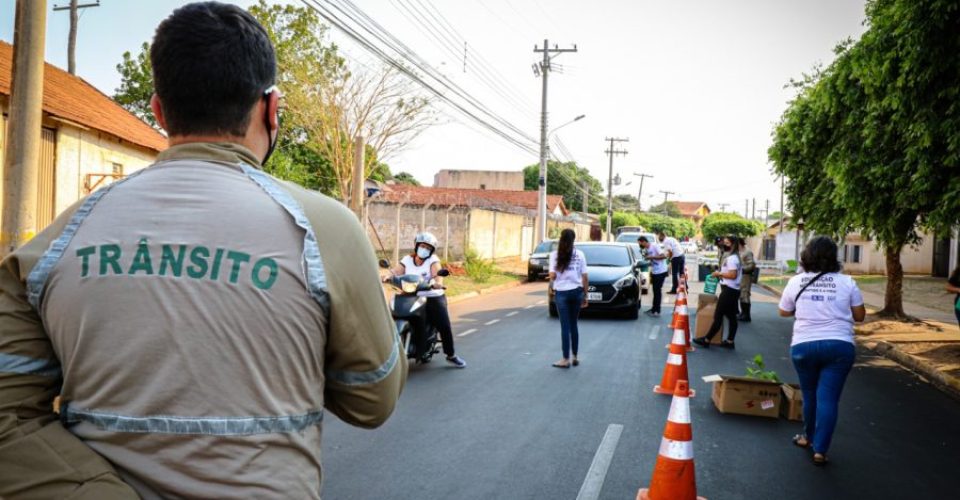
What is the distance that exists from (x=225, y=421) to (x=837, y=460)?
5545 mm

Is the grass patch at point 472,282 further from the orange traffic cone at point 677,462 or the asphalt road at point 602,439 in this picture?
the orange traffic cone at point 677,462

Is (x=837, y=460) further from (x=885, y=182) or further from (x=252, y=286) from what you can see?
(x=885, y=182)

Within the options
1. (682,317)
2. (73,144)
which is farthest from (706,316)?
(73,144)

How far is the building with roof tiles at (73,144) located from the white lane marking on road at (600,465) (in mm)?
10867

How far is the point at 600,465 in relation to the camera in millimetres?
5133

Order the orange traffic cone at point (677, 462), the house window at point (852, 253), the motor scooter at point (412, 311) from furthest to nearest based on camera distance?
the house window at point (852, 253) < the motor scooter at point (412, 311) < the orange traffic cone at point (677, 462)

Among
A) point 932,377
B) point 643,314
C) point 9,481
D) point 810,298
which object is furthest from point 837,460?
point 643,314

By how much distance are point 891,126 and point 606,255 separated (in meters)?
7.06

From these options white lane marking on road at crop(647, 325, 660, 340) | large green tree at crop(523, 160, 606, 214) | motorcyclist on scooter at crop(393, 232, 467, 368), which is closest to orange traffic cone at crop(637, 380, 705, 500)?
motorcyclist on scooter at crop(393, 232, 467, 368)

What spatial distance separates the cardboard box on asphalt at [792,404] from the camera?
→ 6723 mm

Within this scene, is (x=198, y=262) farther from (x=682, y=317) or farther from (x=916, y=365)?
(x=916, y=365)

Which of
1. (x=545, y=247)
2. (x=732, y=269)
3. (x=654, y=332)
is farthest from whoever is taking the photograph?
(x=545, y=247)

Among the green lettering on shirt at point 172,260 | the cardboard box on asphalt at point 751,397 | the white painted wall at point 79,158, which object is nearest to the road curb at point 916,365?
the cardboard box on asphalt at point 751,397

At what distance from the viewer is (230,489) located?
4.43 ft
